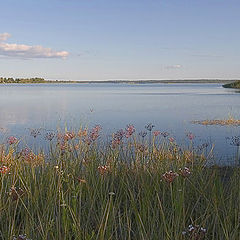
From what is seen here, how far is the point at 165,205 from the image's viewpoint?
3900 millimetres

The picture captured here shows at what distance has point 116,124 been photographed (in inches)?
716

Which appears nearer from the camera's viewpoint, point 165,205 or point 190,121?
point 165,205

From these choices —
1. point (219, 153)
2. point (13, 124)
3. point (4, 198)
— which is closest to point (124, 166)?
point (4, 198)

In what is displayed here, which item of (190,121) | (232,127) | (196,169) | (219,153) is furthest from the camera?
(190,121)

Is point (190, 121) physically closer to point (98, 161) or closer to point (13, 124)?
point (13, 124)

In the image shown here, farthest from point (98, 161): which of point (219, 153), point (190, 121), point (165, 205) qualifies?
point (190, 121)

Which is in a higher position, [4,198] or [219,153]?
[4,198]

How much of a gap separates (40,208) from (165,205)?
137 cm

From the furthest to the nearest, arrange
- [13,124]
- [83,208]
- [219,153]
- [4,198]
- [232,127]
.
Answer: [13,124] → [232,127] → [219,153] → [4,198] → [83,208]

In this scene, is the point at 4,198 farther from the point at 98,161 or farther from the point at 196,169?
the point at 196,169

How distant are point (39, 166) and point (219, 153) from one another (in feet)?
22.7

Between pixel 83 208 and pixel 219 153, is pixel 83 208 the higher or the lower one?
the higher one

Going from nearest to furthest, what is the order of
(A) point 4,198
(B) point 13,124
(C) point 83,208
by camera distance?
(C) point 83,208 → (A) point 4,198 → (B) point 13,124

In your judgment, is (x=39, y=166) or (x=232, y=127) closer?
(x=39, y=166)
